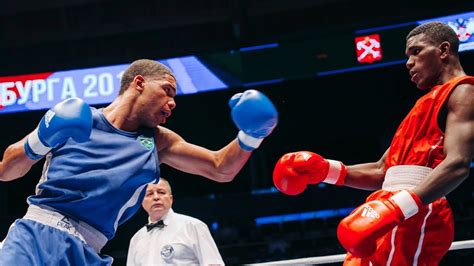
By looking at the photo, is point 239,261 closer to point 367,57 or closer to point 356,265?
point 367,57

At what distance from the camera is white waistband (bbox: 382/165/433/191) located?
204 cm

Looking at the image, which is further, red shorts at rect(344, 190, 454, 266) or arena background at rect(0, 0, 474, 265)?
arena background at rect(0, 0, 474, 265)

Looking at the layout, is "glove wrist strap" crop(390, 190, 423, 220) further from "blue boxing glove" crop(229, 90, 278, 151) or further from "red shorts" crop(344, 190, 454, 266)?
"blue boxing glove" crop(229, 90, 278, 151)

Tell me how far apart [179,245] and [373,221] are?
225 cm

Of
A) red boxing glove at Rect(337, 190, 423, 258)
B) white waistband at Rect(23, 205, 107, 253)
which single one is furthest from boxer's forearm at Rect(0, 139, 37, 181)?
red boxing glove at Rect(337, 190, 423, 258)

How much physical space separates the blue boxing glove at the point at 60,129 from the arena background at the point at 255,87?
5.79 m

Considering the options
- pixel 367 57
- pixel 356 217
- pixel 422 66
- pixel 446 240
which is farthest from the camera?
pixel 367 57

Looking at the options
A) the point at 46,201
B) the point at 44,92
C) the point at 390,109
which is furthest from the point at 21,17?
the point at 46,201

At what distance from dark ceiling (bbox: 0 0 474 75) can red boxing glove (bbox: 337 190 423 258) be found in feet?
23.0

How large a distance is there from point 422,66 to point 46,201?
4.48 ft

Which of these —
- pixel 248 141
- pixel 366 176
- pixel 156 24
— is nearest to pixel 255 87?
pixel 156 24

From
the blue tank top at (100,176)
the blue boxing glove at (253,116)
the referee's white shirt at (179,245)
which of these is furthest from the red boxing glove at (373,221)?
the referee's white shirt at (179,245)

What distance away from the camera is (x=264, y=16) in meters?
9.50

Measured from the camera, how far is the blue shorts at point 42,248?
188cm
